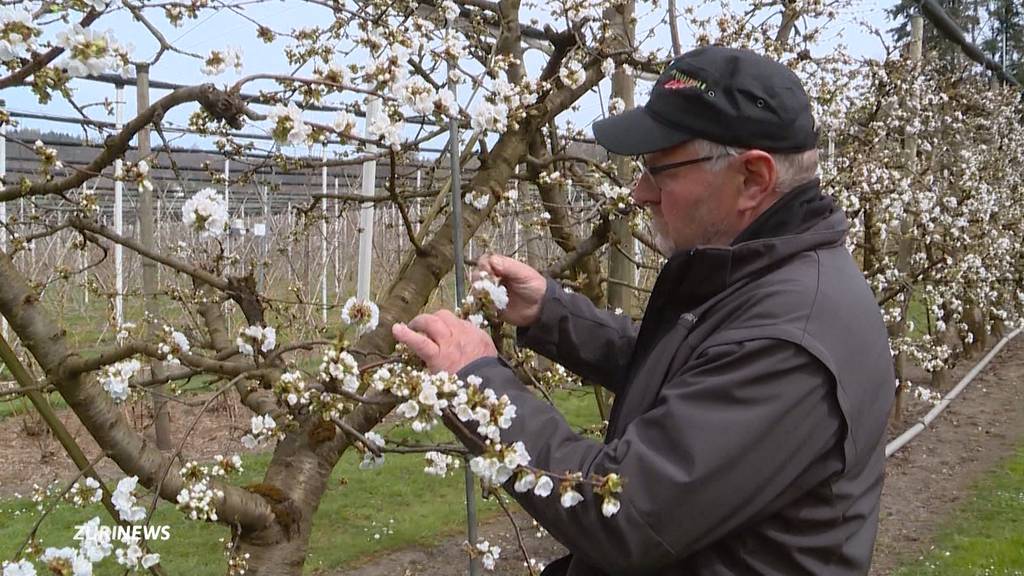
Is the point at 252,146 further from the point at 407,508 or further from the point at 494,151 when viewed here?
the point at 407,508

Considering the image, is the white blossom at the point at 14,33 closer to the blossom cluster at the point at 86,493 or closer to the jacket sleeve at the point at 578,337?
the blossom cluster at the point at 86,493

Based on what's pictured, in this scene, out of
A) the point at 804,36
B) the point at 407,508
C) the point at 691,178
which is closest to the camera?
the point at 691,178

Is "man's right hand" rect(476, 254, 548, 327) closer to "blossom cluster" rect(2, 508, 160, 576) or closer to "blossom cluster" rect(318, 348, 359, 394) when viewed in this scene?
"blossom cluster" rect(318, 348, 359, 394)

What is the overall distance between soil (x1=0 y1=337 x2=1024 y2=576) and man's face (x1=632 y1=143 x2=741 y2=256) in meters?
3.85

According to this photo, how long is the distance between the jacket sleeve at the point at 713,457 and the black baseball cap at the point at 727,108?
0.40 metres

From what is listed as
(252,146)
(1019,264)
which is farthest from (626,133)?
(1019,264)

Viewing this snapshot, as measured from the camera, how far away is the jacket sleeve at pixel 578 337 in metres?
1.93

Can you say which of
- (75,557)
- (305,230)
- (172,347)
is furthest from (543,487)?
(305,230)

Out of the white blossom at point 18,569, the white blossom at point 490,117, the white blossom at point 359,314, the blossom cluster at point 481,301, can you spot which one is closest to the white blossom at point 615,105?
the white blossom at point 490,117

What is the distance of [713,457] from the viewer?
3.90 ft

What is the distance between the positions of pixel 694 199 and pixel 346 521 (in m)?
4.80

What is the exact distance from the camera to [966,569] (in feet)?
15.9

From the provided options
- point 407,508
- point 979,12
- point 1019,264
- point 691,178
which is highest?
point 979,12

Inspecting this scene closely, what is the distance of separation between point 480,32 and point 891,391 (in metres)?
3.18
